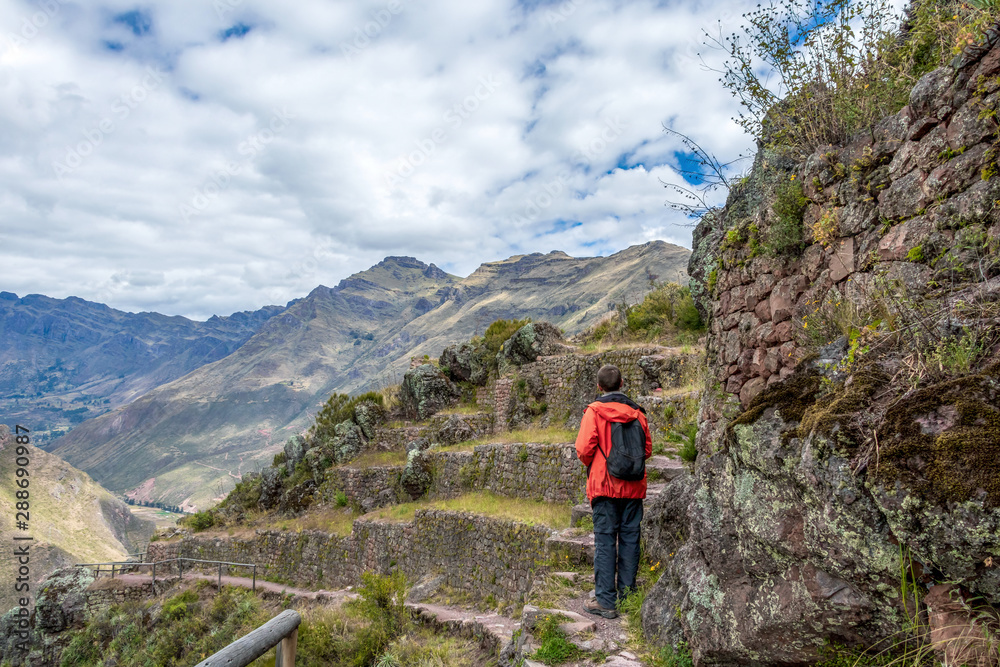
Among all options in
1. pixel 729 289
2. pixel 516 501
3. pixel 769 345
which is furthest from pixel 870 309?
pixel 516 501

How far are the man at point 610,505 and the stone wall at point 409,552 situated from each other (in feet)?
10.5

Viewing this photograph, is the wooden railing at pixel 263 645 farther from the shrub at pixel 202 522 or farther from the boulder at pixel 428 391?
the shrub at pixel 202 522

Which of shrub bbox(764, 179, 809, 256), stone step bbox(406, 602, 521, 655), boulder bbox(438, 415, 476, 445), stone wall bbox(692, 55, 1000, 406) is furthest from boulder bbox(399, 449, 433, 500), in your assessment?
shrub bbox(764, 179, 809, 256)

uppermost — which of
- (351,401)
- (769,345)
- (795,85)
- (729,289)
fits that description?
(795,85)

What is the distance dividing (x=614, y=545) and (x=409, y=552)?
926 cm

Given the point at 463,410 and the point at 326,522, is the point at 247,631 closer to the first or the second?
the point at 326,522

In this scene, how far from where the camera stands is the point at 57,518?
6181 cm

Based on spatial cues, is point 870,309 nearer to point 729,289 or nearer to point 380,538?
point 729,289

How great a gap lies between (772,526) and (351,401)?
75.9ft

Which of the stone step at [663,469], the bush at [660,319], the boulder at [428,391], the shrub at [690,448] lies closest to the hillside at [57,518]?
the boulder at [428,391]

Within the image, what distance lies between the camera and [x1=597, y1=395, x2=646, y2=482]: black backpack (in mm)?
5004

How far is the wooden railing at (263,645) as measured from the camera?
2758mm

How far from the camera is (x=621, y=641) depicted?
176 inches

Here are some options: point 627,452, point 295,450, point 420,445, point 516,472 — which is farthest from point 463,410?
point 627,452
